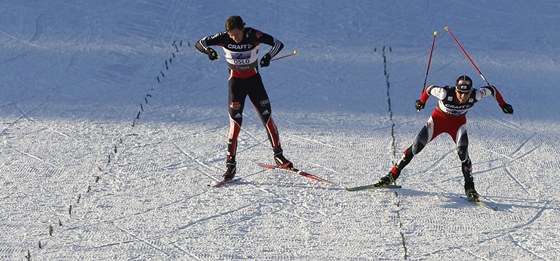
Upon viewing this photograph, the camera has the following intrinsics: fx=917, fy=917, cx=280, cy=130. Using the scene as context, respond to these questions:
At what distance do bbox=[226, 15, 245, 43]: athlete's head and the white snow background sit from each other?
1.78 metres

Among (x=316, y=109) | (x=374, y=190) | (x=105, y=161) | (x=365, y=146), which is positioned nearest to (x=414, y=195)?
(x=374, y=190)

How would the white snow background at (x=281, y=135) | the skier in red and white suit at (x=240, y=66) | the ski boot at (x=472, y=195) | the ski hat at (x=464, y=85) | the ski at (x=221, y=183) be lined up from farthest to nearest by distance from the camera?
the ski at (x=221, y=183) < the skier in red and white suit at (x=240, y=66) < the ski boot at (x=472, y=195) < the ski hat at (x=464, y=85) < the white snow background at (x=281, y=135)

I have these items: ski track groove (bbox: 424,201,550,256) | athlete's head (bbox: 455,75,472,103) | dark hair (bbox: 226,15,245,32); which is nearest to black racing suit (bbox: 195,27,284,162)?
dark hair (bbox: 226,15,245,32)

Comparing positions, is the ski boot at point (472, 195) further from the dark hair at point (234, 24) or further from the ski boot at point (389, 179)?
the dark hair at point (234, 24)

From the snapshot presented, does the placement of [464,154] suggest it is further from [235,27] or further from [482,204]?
[235,27]

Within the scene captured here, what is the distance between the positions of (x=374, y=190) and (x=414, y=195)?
0.47 m

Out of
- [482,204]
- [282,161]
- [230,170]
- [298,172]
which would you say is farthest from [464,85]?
[230,170]

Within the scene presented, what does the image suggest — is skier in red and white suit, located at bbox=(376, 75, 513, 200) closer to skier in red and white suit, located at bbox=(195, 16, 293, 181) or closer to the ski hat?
the ski hat

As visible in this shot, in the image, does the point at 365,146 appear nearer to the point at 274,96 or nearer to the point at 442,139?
A: the point at 442,139

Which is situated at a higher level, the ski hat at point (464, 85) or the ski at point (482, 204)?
the ski hat at point (464, 85)

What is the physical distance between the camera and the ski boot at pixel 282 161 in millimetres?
11133

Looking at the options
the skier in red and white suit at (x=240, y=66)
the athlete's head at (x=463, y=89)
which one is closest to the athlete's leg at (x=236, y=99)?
the skier in red and white suit at (x=240, y=66)

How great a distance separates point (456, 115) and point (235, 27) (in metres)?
2.67

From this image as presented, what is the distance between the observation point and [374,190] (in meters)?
10.7
